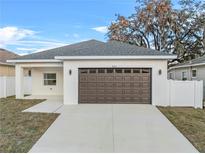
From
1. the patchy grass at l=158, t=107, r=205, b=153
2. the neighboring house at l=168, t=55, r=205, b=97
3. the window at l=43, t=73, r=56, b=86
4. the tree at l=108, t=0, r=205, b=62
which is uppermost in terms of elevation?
the tree at l=108, t=0, r=205, b=62

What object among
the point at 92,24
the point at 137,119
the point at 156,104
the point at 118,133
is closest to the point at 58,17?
the point at 92,24

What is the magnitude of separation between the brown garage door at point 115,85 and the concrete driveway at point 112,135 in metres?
3.42

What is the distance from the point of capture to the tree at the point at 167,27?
27538 mm

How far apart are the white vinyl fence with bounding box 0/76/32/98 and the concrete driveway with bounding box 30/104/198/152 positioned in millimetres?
9081

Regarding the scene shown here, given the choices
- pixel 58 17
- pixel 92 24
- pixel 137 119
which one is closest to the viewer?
pixel 137 119

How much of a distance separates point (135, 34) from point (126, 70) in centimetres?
1835

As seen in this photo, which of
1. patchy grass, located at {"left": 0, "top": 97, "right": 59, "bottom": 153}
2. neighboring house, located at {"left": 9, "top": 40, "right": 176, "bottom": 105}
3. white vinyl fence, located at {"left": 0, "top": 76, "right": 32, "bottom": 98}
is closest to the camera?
patchy grass, located at {"left": 0, "top": 97, "right": 59, "bottom": 153}

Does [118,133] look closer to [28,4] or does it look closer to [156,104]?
[156,104]

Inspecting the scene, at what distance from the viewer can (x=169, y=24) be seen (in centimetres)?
2836

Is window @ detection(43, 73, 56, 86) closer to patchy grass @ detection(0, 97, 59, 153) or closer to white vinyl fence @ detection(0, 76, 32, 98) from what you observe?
white vinyl fence @ detection(0, 76, 32, 98)

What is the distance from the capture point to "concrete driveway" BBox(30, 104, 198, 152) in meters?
5.55


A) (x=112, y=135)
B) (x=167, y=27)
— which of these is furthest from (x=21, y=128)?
(x=167, y=27)

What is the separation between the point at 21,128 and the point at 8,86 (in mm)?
10892

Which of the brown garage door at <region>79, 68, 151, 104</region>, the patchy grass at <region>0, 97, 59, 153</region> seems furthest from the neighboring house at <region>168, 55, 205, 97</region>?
the patchy grass at <region>0, 97, 59, 153</region>
